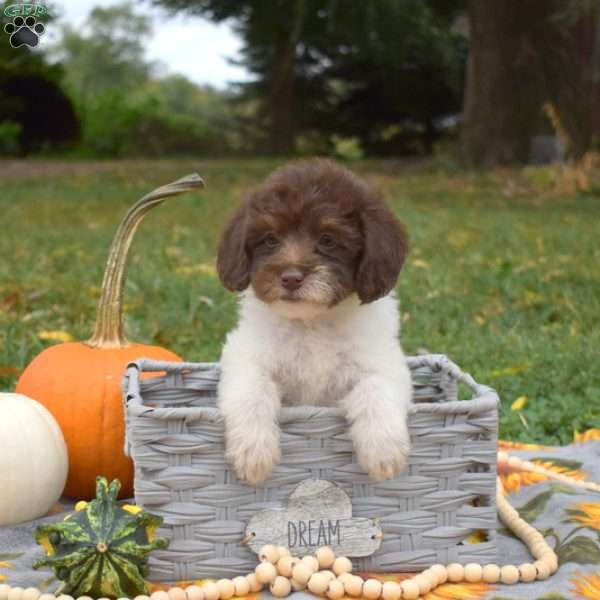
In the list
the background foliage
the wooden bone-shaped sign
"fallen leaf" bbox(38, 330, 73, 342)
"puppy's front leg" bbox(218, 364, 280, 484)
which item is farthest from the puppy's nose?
the background foliage

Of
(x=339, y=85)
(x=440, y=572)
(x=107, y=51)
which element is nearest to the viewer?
(x=440, y=572)

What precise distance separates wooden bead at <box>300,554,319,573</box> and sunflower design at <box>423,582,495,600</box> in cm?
35

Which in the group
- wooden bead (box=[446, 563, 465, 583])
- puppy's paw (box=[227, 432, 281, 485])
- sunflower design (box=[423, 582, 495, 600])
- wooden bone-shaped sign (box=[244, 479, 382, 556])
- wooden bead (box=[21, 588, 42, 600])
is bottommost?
sunflower design (box=[423, 582, 495, 600])

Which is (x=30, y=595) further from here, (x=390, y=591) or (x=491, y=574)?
(x=491, y=574)

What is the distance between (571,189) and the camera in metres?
14.7

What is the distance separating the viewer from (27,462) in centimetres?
363

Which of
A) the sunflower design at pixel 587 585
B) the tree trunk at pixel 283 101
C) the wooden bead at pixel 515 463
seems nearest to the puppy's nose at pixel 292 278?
the sunflower design at pixel 587 585

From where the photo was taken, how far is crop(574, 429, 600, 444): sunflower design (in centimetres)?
457

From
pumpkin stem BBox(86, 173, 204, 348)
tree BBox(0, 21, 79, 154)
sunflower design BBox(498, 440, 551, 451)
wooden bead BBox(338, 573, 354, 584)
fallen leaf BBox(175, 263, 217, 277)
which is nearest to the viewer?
wooden bead BBox(338, 573, 354, 584)

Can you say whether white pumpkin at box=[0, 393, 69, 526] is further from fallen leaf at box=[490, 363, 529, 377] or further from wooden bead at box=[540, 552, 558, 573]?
fallen leaf at box=[490, 363, 529, 377]

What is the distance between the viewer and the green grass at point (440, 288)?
5422 mm

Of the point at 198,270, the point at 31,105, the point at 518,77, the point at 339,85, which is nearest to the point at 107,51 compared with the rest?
the point at 339,85

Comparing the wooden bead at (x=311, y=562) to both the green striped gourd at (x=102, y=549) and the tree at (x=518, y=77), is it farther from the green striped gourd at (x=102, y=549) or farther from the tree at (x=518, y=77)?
the tree at (x=518, y=77)

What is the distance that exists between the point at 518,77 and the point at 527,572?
17.1 m
